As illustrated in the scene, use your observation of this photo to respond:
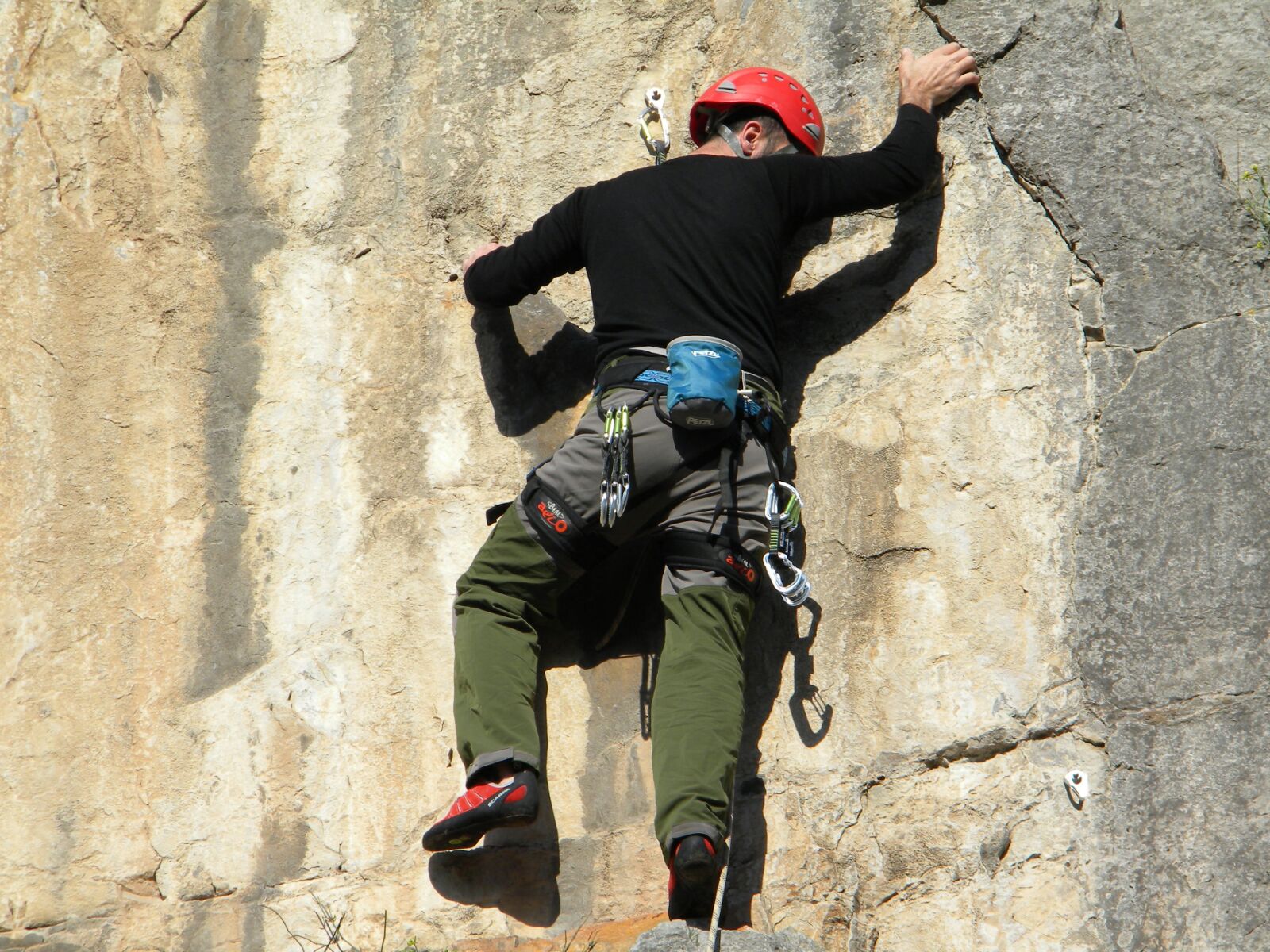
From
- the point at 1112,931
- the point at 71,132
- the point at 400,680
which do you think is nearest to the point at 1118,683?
the point at 1112,931

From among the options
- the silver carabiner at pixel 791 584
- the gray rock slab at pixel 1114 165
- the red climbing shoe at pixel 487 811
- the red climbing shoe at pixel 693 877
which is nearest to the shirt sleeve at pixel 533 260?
the silver carabiner at pixel 791 584

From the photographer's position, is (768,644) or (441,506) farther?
(441,506)

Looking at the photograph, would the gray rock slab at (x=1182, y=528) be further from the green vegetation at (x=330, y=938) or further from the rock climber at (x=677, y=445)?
the green vegetation at (x=330, y=938)

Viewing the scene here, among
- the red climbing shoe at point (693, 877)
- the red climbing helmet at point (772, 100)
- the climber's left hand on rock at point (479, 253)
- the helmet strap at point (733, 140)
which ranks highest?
the red climbing helmet at point (772, 100)

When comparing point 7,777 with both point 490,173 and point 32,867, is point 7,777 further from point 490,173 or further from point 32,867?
point 490,173

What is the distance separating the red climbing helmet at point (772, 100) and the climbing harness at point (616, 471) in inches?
39.2

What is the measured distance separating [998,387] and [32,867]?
2794 mm

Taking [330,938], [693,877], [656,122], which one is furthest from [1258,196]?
[330,938]

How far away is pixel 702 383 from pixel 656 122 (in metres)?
1.27

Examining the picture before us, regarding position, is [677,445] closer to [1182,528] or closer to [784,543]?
[784,543]

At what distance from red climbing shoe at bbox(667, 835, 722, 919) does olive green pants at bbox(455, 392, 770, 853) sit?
0.12 m

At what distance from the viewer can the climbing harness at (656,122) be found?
4492 millimetres

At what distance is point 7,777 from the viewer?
157 inches

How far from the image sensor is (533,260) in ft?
13.5
